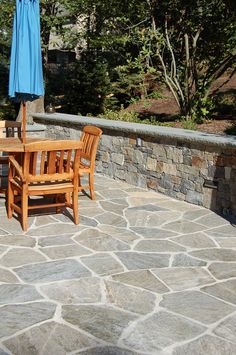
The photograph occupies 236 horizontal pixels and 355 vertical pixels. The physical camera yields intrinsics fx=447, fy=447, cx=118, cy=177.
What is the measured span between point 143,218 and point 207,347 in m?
2.77

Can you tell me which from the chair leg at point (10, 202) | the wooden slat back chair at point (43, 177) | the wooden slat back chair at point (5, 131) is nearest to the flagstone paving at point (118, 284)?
the chair leg at point (10, 202)

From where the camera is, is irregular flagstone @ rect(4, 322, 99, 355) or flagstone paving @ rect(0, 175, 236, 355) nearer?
irregular flagstone @ rect(4, 322, 99, 355)

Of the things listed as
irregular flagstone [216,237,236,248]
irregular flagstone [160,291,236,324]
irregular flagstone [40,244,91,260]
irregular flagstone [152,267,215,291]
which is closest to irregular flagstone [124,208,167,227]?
irregular flagstone [216,237,236,248]

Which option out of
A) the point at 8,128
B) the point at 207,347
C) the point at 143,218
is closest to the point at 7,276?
the point at 207,347

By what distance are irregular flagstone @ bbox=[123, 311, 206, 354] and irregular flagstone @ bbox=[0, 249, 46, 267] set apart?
4.52 feet

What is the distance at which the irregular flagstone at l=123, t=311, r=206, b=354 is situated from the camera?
9.08 feet

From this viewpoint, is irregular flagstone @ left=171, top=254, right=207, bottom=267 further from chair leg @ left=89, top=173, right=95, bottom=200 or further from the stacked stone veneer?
chair leg @ left=89, top=173, right=95, bottom=200

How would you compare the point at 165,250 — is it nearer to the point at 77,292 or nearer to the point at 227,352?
the point at 77,292

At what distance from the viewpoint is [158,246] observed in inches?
178

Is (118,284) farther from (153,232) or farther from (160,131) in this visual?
(160,131)

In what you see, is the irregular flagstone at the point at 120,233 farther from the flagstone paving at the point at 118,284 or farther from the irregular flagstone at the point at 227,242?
the irregular flagstone at the point at 227,242

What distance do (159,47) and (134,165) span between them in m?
2.86

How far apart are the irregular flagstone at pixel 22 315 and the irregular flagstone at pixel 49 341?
0.09 m

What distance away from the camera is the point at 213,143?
18.5ft
